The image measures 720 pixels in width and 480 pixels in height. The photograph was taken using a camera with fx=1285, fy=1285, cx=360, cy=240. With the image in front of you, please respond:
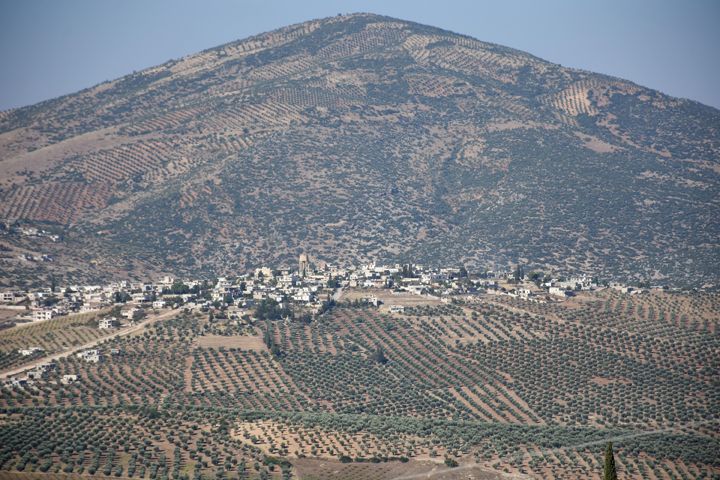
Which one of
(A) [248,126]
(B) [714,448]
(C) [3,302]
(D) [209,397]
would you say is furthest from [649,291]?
(A) [248,126]

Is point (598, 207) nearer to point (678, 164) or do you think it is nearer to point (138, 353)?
point (678, 164)

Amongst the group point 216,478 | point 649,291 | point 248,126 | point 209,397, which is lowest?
point 216,478

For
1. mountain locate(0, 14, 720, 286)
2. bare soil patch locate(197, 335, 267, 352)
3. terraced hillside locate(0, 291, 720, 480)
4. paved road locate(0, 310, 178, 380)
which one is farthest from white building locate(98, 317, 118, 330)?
mountain locate(0, 14, 720, 286)

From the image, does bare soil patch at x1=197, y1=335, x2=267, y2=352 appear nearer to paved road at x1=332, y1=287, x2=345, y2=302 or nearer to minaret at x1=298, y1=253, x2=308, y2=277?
paved road at x1=332, y1=287, x2=345, y2=302

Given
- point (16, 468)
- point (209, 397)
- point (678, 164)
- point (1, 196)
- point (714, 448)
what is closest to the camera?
point (16, 468)

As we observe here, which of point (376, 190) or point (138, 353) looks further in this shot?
point (376, 190)

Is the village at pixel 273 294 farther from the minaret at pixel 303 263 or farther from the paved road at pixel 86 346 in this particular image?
the minaret at pixel 303 263

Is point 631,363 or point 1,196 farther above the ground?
point 1,196

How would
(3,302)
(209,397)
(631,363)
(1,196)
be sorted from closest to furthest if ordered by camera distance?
(209,397)
(631,363)
(3,302)
(1,196)
